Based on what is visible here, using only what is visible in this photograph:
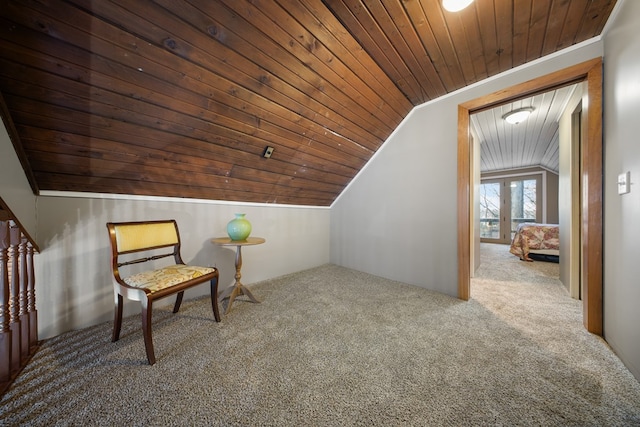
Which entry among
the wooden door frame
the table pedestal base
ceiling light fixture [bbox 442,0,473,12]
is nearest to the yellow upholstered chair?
the table pedestal base

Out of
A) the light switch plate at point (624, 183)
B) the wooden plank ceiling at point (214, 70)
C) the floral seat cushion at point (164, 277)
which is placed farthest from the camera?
the floral seat cushion at point (164, 277)

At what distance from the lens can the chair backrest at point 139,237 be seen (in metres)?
1.38

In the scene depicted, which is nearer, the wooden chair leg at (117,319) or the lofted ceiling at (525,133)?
the wooden chair leg at (117,319)

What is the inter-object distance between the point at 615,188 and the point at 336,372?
202cm

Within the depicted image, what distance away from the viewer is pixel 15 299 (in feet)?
3.94

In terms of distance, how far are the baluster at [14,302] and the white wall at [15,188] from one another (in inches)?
6.6

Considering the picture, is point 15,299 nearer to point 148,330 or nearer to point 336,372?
point 148,330

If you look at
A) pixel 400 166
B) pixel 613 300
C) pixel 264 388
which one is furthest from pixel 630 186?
pixel 264 388

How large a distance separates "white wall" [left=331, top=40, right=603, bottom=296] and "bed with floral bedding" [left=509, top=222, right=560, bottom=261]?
299 centimetres

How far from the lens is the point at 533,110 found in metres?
2.75

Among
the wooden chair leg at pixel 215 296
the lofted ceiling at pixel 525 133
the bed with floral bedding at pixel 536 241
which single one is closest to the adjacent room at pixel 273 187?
the wooden chair leg at pixel 215 296

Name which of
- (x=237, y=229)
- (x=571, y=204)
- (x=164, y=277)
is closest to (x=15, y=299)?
(x=164, y=277)

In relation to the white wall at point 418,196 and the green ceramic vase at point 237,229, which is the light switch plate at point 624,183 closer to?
the white wall at point 418,196

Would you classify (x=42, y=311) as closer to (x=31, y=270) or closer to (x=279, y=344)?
(x=31, y=270)
